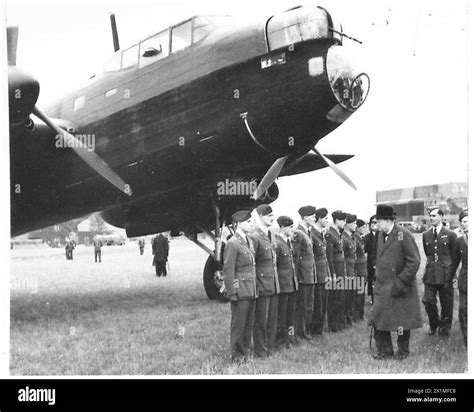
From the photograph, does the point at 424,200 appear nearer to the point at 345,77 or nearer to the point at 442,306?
the point at 442,306

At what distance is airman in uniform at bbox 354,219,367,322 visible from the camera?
8.33 meters

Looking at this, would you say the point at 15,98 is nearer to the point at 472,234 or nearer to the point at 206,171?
the point at 206,171

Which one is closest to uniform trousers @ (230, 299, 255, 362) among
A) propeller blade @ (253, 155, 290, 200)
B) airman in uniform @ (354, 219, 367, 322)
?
propeller blade @ (253, 155, 290, 200)

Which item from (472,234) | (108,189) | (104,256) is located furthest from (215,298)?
(472,234)

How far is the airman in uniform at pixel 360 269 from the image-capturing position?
27.3 feet

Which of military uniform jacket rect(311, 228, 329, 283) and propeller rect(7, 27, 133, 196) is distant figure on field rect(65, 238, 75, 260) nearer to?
propeller rect(7, 27, 133, 196)

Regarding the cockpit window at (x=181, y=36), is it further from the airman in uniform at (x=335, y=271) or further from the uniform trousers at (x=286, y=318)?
the uniform trousers at (x=286, y=318)

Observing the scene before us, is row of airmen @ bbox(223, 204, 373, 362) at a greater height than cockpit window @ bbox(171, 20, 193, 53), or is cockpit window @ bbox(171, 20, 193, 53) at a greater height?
cockpit window @ bbox(171, 20, 193, 53)

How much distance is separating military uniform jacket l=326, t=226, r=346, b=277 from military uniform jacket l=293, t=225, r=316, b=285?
1.64 feet

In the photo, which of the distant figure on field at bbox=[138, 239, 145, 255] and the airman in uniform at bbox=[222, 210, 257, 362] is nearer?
the airman in uniform at bbox=[222, 210, 257, 362]

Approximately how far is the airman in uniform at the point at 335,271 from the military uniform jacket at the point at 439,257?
3.69 ft

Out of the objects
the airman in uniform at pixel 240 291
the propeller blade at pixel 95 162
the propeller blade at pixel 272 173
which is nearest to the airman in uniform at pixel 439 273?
the propeller blade at pixel 272 173
